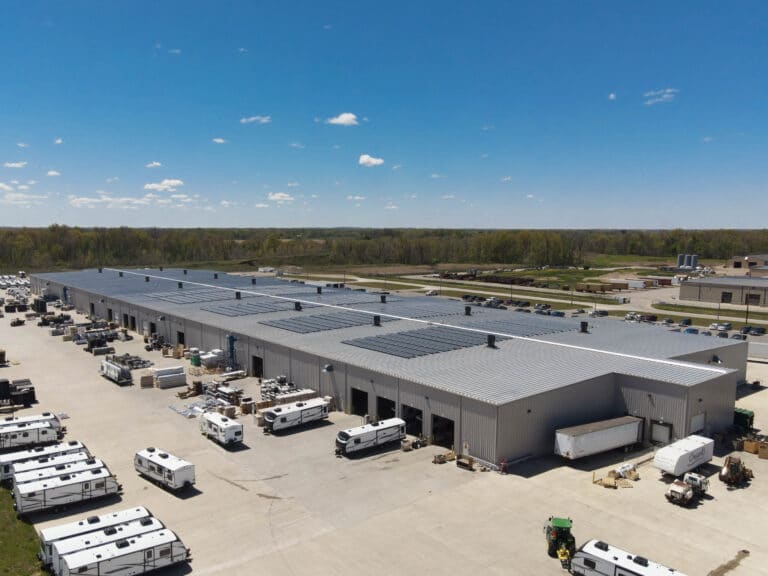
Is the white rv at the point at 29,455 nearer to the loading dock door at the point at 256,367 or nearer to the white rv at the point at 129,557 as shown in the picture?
the white rv at the point at 129,557

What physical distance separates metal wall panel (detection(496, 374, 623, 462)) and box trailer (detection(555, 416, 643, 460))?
0.95 meters

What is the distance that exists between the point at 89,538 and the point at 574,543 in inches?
756

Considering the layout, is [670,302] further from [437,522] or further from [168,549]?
[168,549]

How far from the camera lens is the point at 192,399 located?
46.0 m

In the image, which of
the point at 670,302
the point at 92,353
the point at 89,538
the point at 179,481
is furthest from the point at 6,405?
the point at 670,302

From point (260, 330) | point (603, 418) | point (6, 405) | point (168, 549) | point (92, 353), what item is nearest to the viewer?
point (168, 549)

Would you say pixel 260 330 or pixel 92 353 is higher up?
pixel 260 330

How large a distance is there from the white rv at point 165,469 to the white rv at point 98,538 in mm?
4568

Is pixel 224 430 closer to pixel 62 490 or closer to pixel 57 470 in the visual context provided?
pixel 57 470

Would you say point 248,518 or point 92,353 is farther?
point 92,353

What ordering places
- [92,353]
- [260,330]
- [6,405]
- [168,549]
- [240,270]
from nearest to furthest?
1. [168,549]
2. [6,405]
3. [260,330]
4. [92,353]
5. [240,270]

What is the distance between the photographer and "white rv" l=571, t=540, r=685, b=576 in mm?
20438

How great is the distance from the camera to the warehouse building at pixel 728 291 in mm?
103125

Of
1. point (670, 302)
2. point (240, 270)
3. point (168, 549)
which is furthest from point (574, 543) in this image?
point (240, 270)
